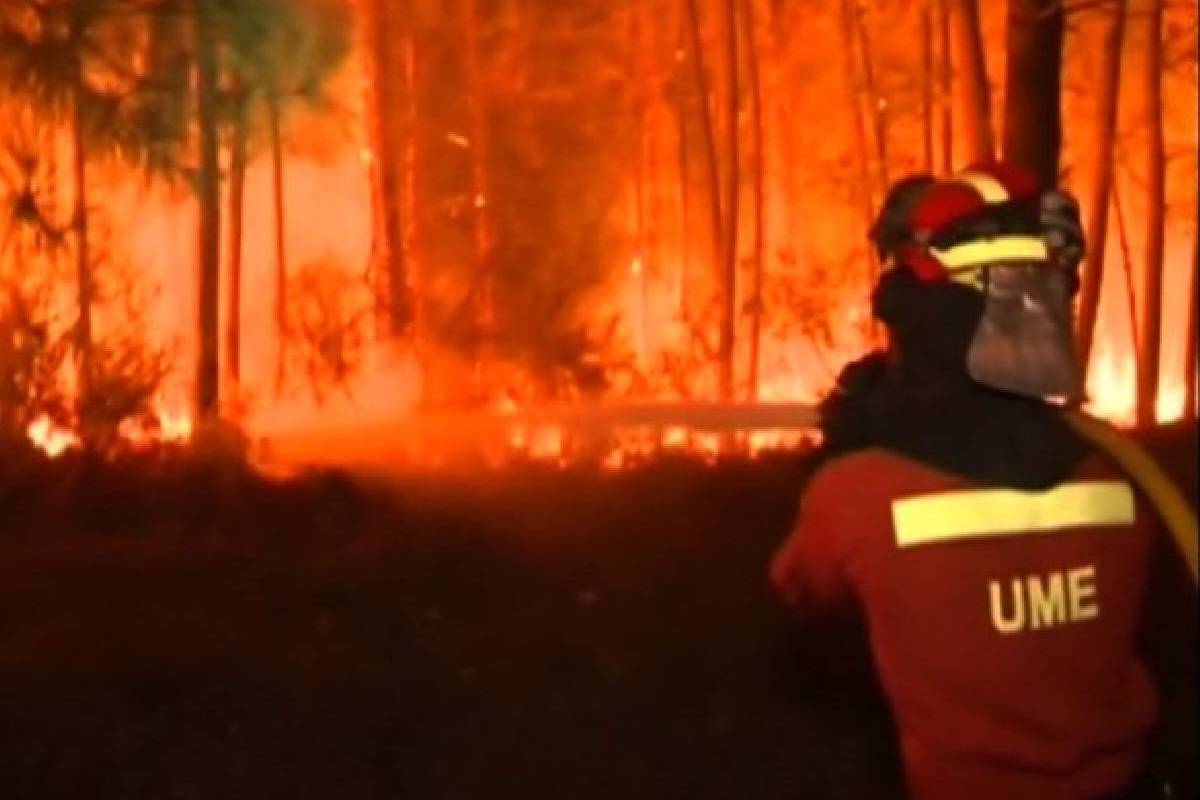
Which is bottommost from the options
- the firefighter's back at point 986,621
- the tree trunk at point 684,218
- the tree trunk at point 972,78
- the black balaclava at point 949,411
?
the firefighter's back at point 986,621

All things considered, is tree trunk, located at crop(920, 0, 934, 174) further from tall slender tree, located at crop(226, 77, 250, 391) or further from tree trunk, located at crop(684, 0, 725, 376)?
tall slender tree, located at crop(226, 77, 250, 391)

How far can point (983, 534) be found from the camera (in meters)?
3.67

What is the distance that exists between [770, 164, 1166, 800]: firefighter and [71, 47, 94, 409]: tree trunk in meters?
4.92

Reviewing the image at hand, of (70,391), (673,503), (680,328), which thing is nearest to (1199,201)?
(680,328)

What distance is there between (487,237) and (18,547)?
2172 millimetres

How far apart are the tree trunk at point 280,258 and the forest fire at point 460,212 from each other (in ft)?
0.03

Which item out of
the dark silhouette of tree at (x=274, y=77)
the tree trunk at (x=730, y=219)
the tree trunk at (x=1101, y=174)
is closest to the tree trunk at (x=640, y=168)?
the tree trunk at (x=730, y=219)

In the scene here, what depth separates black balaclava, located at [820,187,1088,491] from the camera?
144 inches

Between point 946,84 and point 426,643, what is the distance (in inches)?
154

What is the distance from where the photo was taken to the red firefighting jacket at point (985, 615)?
3.65 metres

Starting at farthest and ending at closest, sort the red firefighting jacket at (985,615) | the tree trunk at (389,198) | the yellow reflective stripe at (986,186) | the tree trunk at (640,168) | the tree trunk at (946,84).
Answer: the tree trunk at (946,84)
the tree trunk at (640,168)
the tree trunk at (389,198)
the yellow reflective stripe at (986,186)
the red firefighting jacket at (985,615)

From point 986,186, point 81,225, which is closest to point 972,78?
point 81,225

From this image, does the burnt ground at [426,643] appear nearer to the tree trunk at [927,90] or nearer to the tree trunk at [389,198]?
the tree trunk at [389,198]

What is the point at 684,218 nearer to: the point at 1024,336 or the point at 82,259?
the point at 82,259
